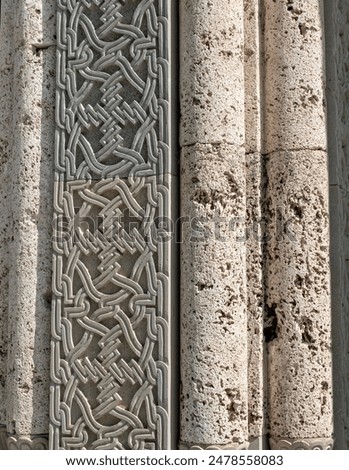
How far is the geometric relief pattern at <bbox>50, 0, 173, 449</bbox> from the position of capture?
246 centimetres

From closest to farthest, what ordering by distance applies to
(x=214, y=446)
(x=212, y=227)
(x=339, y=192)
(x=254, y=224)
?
(x=214, y=446), (x=212, y=227), (x=254, y=224), (x=339, y=192)

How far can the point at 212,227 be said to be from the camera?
8.17 feet

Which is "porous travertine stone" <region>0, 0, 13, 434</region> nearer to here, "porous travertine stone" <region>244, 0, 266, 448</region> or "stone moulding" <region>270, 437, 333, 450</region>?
"porous travertine stone" <region>244, 0, 266, 448</region>

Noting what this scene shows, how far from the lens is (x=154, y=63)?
8.49 feet

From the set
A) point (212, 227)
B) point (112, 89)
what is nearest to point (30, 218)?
point (112, 89)

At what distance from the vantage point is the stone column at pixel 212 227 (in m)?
2.42

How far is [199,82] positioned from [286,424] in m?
1.24

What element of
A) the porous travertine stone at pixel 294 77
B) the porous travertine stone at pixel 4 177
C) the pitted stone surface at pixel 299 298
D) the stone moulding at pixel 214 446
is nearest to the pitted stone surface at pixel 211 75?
the porous travertine stone at pixel 294 77

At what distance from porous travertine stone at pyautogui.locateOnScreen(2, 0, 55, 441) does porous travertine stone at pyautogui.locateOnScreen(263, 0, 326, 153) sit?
83 cm

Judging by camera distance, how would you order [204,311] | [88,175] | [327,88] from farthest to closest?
[327,88], [88,175], [204,311]

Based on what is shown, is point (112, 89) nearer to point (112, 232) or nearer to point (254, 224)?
point (112, 232)

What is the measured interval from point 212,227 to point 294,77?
66 centimetres

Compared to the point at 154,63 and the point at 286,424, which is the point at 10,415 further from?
the point at 154,63

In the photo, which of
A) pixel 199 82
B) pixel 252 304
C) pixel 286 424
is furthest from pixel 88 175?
pixel 286 424
